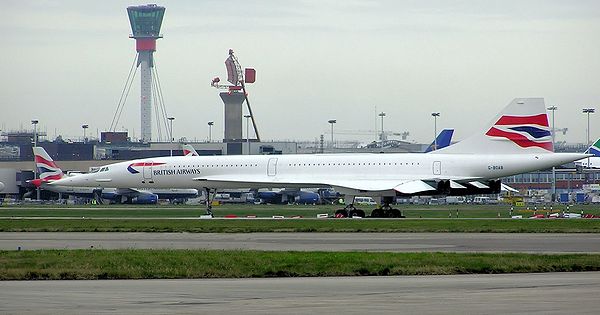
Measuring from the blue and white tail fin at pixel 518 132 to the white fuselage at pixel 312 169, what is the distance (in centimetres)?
69

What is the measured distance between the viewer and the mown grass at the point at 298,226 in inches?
1929

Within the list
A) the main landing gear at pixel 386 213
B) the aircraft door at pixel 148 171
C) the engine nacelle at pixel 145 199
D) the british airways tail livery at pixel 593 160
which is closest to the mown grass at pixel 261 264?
the main landing gear at pixel 386 213

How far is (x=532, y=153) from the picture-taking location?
6838 cm

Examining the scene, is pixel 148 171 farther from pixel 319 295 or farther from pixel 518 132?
pixel 319 295

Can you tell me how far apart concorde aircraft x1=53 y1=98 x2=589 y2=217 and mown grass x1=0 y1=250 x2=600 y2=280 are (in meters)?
36.0

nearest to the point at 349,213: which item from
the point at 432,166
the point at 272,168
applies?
the point at 432,166

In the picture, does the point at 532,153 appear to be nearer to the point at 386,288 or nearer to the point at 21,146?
the point at 386,288

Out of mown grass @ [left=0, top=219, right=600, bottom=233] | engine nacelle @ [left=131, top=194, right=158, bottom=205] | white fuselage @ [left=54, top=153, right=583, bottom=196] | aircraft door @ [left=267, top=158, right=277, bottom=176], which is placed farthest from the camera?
engine nacelle @ [left=131, top=194, right=158, bottom=205]

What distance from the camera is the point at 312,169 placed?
7181 cm

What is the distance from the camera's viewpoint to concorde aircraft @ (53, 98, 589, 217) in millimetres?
67750

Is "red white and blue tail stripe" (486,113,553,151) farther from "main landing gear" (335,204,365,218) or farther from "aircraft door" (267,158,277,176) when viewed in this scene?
"aircraft door" (267,158,277,176)

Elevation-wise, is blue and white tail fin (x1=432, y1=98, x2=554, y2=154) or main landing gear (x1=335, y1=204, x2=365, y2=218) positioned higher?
blue and white tail fin (x1=432, y1=98, x2=554, y2=154)

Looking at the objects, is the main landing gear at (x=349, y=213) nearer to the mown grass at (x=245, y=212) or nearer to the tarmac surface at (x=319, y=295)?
the mown grass at (x=245, y=212)

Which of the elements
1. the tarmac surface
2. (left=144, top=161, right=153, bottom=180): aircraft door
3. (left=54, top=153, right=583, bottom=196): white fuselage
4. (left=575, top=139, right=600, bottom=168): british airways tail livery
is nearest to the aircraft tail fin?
(left=54, top=153, right=583, bottom=196): white fuselage
